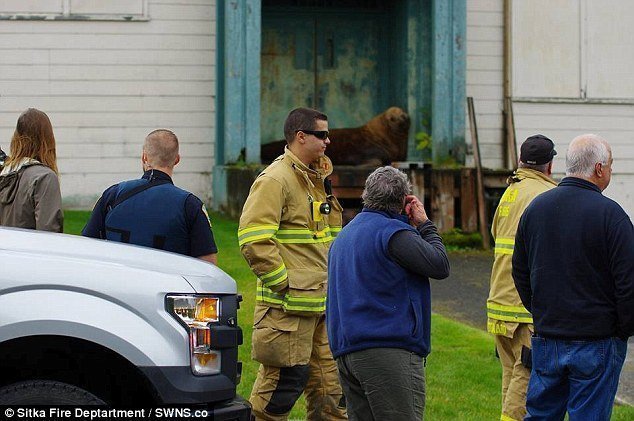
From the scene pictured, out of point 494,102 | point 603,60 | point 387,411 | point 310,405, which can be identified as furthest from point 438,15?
point 387,411

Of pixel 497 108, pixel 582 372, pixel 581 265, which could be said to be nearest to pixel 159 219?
pixel 581 265

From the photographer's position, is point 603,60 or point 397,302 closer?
point 397,302

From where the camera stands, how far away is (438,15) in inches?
698

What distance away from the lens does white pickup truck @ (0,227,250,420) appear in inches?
184

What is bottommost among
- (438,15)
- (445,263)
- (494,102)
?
(445,263)

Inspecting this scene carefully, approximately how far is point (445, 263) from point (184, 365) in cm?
152

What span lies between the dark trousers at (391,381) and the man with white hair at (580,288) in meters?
0.72

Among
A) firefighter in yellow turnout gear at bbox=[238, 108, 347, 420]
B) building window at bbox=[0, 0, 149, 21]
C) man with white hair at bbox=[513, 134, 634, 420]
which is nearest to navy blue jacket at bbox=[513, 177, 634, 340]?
man with white hair at bbox=[513, 134, 634, 420]

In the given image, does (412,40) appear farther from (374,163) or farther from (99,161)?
(99,161)

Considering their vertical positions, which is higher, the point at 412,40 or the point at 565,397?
the point at 412,40

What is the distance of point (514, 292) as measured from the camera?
6980mm

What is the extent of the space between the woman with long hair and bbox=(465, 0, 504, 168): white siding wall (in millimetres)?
12684

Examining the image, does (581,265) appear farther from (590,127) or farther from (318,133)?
(590,127)

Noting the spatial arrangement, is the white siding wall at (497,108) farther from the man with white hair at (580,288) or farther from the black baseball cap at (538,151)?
the man with white hair at (580,288)
